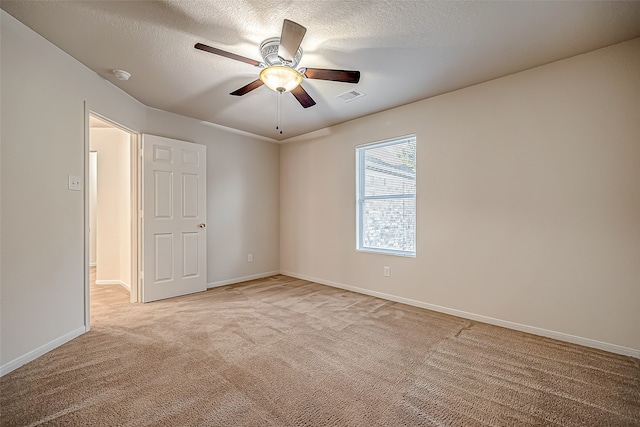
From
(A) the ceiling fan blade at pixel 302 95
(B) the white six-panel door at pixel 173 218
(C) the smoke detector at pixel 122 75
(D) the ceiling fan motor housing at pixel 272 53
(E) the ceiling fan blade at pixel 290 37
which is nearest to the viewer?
(E) the ceiling fan blade at pixel 290 37

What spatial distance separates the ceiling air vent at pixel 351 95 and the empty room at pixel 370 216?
6cm

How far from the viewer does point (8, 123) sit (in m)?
2.06

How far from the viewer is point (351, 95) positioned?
3.34m

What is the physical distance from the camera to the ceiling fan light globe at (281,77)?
216 cm

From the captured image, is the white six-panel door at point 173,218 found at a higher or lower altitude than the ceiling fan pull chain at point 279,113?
lower

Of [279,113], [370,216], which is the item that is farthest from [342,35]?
[370,216]

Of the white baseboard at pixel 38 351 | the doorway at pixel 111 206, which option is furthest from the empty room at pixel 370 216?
the doorway at pixel 111 206

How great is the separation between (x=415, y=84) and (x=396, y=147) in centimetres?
94

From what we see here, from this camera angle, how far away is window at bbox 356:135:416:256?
3705 millimetres

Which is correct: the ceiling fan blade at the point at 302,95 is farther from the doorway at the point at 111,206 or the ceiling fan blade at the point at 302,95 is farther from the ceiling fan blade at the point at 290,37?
the doorway at the point at 111,206

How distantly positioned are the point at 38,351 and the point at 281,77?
2873 millimetres

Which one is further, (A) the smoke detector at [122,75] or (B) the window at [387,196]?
(B) the window at [387,196]

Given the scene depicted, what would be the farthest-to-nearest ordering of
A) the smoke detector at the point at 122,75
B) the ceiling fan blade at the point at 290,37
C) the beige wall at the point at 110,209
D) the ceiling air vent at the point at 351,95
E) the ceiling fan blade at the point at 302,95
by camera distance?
the beige wall at the point at 110,209 → the ceiling air vent at the point at 351,95 → the smoke detector at the point at 122,75 → the ceiling fan blade at the point at 302,95 → the ceiling fan blade at the point at 290,37

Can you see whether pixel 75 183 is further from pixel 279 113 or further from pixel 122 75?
pixel 279 113
